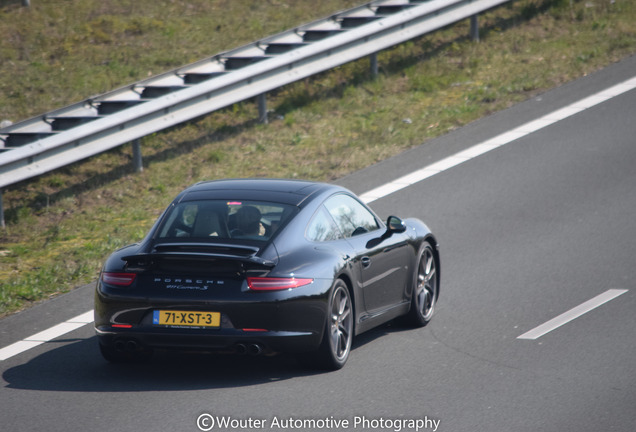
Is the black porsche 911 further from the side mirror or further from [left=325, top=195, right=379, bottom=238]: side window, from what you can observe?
the side mirror

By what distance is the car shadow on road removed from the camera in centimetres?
747

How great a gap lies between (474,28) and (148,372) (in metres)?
14.1

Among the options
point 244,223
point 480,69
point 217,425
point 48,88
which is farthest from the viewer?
point 480,69

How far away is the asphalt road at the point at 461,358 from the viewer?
264 inches

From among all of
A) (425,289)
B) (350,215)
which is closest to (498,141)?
(425,289)

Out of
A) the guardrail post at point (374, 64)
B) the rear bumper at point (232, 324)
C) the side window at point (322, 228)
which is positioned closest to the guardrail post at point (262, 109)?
the guardrail post at point (374, 64)

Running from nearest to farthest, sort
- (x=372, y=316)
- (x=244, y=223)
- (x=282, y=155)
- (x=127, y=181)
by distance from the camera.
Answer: (x=244, y=223) < (x=372, y=316) < (x=127, y=181) < (x=282, y=155)

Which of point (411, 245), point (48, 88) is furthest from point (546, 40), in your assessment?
point (411, 245)

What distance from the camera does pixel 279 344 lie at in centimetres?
736

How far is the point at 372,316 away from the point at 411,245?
1040 millimetres

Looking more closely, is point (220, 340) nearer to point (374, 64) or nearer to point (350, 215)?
point (350, 215)

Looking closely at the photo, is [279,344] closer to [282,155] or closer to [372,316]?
[372,316]

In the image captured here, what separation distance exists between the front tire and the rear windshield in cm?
190

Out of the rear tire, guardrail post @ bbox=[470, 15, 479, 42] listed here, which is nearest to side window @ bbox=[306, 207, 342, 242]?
the rear tire
